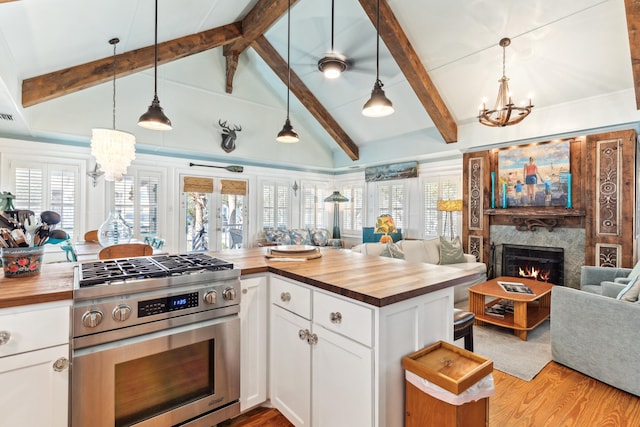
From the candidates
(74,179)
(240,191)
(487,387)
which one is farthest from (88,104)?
(487,387)

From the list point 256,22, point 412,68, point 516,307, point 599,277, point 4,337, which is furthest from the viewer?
point 256,22

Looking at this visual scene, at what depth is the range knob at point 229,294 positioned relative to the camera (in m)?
1.71

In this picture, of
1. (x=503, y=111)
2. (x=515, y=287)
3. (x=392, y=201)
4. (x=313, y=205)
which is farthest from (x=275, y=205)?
(x=515, y=287)

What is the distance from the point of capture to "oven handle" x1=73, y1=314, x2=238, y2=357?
1.33 m

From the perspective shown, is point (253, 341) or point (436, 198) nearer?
point (253, 341)

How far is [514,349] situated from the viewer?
116 inches

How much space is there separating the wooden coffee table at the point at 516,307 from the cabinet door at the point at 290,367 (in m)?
2.49

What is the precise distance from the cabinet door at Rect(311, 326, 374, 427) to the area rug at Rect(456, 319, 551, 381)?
1.15 m

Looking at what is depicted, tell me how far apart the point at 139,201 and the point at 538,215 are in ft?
22.0

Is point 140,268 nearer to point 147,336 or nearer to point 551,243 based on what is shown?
point 147,336

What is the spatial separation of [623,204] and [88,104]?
784cm

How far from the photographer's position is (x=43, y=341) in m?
1.24

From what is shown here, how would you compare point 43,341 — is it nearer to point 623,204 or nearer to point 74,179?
point 74,179

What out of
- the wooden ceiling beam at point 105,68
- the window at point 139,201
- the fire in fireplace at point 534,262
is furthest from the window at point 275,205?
the fire in fireplace at point 534,262
